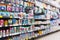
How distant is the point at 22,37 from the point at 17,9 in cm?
86

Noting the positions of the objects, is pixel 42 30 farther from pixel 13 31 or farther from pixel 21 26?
pixel 13 31

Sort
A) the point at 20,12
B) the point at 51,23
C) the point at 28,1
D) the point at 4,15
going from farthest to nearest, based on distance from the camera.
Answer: the point at 51,23
the point at 28,1
the point at 20,12
the point at 4,15

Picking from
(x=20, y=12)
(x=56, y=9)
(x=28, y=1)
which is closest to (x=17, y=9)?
(x=20, y=12)

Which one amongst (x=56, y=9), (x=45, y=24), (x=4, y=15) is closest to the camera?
(x=4, y=15)

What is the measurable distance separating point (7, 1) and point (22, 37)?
48.8 inches

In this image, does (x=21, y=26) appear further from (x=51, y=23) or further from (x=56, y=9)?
(x=56, y=9)

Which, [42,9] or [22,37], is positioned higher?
[42,9]

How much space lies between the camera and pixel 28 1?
4.57m

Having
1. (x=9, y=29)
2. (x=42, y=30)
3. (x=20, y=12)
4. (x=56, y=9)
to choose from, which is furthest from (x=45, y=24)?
(x=9, y=29)

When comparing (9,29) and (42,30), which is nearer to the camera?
(9,29)

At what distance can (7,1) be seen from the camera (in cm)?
353

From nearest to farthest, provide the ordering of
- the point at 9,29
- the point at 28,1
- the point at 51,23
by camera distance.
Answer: the point at 9,29 → the point at 28,1 → the point at 51,23

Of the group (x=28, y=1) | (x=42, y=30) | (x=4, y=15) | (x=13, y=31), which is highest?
(x=28, y=1)

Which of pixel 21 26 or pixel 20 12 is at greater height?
A: pixel 20 12
